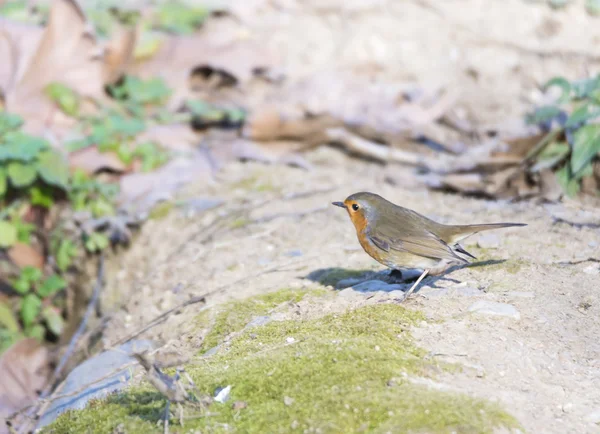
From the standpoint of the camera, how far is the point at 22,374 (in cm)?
437

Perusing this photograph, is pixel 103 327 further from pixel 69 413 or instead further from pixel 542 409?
pixel 542 409

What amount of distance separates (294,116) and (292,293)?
266cm

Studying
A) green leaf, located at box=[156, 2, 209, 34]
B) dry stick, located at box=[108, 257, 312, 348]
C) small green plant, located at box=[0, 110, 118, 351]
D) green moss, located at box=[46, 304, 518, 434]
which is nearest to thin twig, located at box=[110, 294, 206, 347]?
dry stick, located at box=[108, 257, 312, 348]

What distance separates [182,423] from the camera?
7.73 feet

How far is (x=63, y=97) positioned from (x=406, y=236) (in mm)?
3406

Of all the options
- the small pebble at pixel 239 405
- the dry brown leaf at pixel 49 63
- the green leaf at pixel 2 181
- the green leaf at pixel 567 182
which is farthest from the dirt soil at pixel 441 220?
the dry brown leaf at pixel 49 63

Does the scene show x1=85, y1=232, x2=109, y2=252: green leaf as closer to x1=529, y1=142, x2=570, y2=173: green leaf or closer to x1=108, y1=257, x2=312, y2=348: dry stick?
x1=108, y1=257, x2=312, y2=348: dry stick

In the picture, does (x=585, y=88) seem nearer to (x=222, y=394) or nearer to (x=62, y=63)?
(x=222, y=394)

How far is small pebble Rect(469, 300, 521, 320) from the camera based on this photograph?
301 cm

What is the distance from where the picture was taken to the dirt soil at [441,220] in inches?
108

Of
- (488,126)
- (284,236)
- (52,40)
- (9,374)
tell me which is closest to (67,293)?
(9,374)

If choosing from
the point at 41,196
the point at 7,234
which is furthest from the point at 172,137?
the point at 7,234

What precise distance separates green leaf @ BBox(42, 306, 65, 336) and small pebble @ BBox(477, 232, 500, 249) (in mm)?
2862

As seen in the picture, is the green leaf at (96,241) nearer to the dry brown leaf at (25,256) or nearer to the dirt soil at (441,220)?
the dirt soil at (441,220)
